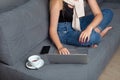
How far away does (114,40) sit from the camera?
176 centimetres

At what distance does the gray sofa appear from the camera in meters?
1.37

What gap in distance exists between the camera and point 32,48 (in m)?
1.63

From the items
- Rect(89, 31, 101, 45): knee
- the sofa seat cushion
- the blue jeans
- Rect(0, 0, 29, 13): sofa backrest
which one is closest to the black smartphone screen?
the sofa seat cushion

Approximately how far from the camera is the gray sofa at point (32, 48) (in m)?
1.37

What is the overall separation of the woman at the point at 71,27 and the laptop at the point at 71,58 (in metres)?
0.07

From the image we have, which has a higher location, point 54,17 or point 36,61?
point 54,17

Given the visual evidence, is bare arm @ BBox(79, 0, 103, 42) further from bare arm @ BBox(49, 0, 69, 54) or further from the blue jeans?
bare arm @ BBox(49, 0, 69, 54)

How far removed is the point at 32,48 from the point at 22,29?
21 centimetres

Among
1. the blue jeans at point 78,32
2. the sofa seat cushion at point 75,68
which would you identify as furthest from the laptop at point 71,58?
the blue jeans at point 78,32

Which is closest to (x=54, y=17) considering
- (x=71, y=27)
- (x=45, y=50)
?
(x=71, y=27)

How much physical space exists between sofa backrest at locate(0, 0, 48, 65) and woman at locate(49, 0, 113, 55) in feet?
0.29

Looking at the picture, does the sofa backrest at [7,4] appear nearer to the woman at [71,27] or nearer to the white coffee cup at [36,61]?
the woman at [71,27]

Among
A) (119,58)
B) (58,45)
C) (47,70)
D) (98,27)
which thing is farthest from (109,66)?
(47,70)

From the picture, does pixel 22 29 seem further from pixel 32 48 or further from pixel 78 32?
pixel 78 32
